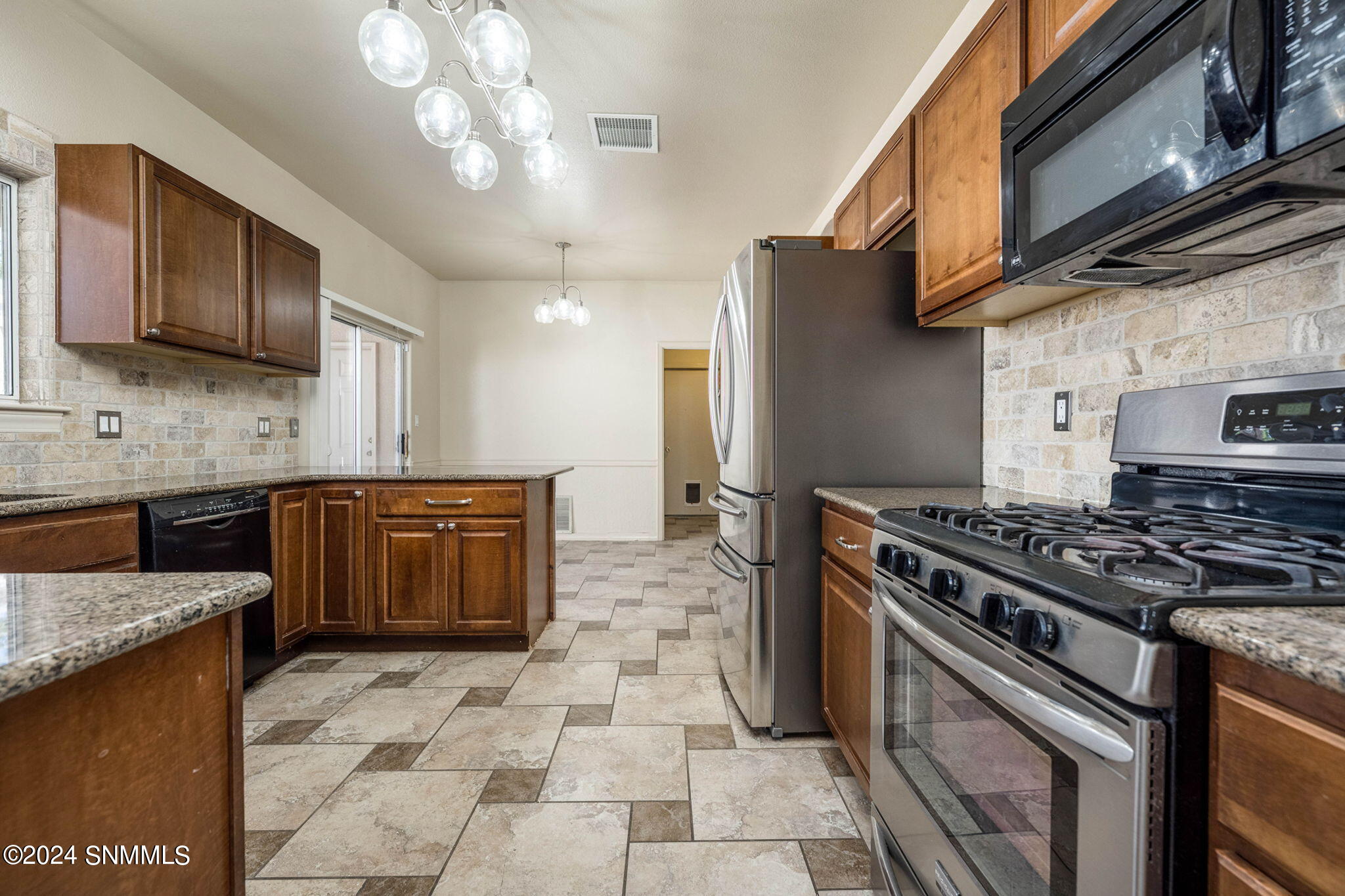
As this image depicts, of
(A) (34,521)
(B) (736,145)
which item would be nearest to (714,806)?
(A) (34,521)

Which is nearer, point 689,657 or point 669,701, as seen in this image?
point 669,701

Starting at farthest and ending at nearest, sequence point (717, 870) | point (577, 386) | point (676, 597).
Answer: point (577, 386), point (676, 597), point (717, 870)

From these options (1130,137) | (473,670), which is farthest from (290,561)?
(1130,137)

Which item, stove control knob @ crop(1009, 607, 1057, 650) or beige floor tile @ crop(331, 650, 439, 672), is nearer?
stove control knob @ crop(1009, 607, 1057, 650)

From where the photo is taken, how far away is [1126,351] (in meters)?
1.41

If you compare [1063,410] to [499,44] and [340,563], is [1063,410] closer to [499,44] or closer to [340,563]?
[499,44]

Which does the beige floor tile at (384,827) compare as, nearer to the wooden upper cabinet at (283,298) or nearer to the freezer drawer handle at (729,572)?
the freezer drawer handle at (729,572)

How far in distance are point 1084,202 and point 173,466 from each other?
3.49 meters

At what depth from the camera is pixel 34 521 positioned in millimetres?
1494

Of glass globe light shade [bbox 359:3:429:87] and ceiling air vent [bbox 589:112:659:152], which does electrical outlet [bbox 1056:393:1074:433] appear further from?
ceiling air vent [bbox 589:112:659:152]

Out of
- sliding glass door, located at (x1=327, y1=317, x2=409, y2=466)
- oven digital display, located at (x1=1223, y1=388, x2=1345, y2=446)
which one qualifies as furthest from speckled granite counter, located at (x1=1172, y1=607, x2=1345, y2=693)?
sliding glass door, located at (x1=327, y1=317, x2=409, y2=466)

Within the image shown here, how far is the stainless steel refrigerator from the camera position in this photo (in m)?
1.93

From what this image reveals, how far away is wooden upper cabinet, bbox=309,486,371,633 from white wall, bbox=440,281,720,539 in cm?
301

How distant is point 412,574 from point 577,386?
324 cm
